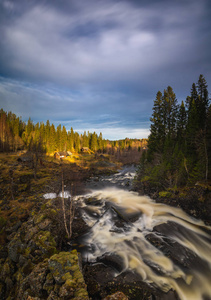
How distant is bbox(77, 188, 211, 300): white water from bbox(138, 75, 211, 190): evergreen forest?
5.96 metres

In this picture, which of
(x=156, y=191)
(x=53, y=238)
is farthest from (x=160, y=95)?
(x=53, y=238)

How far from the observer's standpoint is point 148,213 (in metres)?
18.2

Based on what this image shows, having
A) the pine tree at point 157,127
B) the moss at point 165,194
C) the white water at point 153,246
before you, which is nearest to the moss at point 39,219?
the white water at point 153,246

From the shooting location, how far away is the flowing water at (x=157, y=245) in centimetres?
898

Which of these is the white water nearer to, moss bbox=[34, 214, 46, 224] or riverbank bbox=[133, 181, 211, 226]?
riverbank bbox=[133, 181, 211, 226]

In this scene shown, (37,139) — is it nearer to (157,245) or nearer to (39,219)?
(39,219)

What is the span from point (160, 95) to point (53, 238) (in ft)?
106

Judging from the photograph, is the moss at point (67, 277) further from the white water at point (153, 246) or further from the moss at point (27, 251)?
the moss at point (27, 251)

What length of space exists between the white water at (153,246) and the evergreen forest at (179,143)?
19.5 ft

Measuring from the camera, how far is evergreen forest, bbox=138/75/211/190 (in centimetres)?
1973

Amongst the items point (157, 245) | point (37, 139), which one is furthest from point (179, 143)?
point (37, 139)

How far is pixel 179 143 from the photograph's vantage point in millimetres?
28250

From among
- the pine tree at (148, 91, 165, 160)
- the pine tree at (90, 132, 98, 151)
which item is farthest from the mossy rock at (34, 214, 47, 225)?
the pine tree at (90, 132, 98, 151)

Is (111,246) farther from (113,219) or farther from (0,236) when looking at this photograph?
(0,236)
